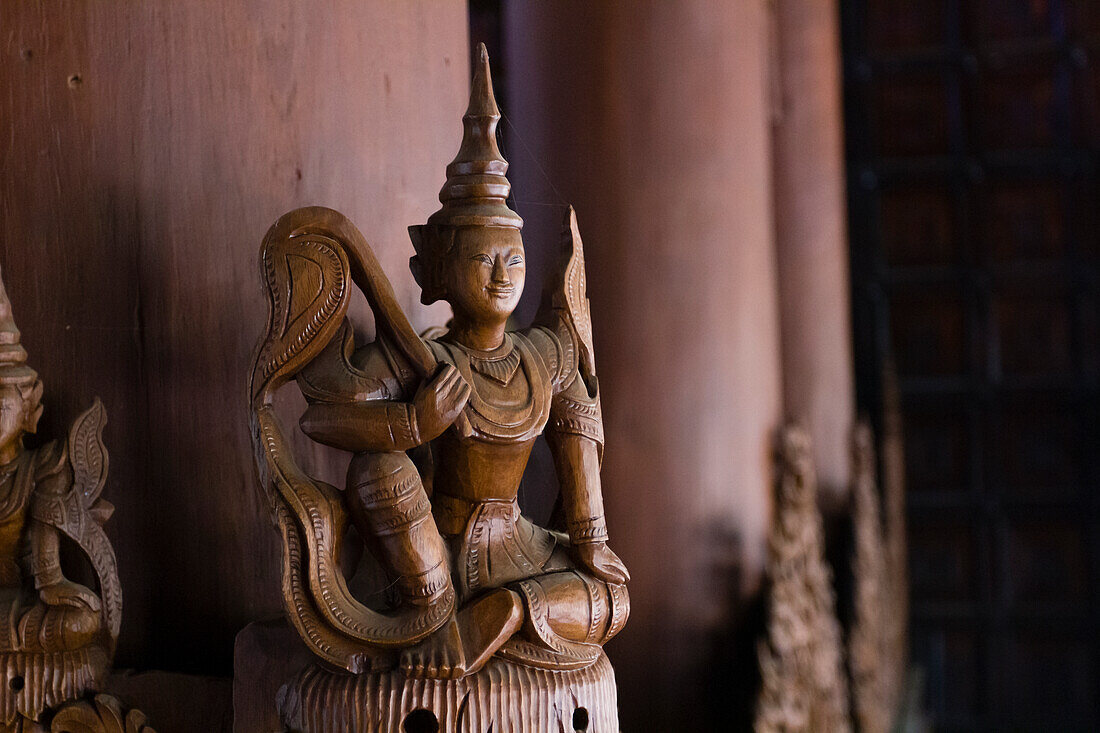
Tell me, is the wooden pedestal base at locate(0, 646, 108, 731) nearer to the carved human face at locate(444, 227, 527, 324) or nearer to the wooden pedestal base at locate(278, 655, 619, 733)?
the wooden pedestal base at locate(278, 655, 619, 733)

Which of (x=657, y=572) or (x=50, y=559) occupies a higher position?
(x=50, y=559)

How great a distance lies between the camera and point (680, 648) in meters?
2.41

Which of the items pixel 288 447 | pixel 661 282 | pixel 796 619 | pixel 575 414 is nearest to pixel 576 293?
pixel 575 414

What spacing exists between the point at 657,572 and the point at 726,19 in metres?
1.21

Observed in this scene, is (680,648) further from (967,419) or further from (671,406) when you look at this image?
(967,419)

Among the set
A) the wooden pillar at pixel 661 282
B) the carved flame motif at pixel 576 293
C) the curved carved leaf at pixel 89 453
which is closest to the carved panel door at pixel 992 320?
the wooden pillar at pixel 661 282

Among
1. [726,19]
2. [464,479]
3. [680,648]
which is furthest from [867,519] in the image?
[464,479]

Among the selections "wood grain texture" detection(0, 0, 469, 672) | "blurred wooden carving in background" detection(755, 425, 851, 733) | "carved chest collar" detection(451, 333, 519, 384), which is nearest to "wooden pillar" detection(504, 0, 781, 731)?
"blurred wooden carving in background" detection(755, 425, 851, 733)

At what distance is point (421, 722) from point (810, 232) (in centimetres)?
327

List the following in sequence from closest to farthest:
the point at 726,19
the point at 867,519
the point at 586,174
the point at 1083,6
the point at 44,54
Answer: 1. the point at 44,54
2. the point at 586,174
3. the point at 726,19
4. the point at 867,519
5. the point at 1083,6

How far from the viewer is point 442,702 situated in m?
0.97

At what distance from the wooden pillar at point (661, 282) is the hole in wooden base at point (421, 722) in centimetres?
138

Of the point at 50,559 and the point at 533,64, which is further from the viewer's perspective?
the point at 533,64

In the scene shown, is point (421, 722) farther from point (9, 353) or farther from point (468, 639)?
point (9, 353)
